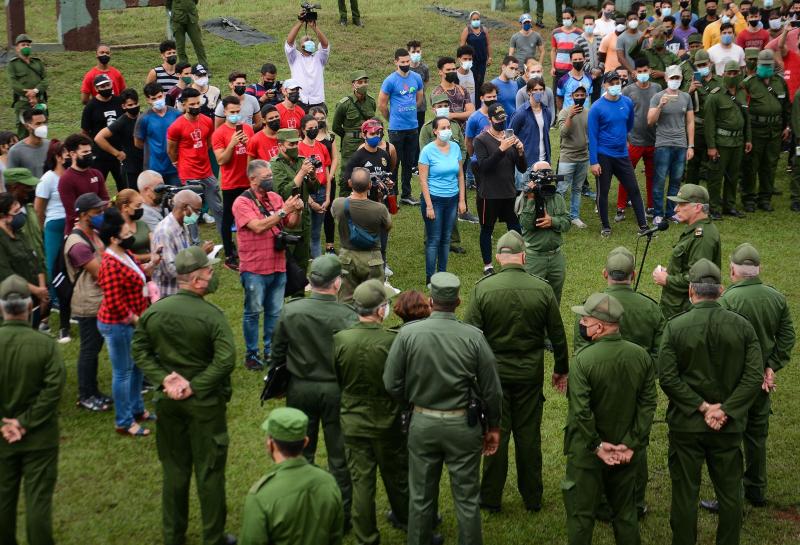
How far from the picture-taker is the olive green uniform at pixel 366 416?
6938mm

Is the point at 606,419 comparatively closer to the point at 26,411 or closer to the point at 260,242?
the point at 26,411

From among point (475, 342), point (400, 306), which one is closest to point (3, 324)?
point (400, 306)

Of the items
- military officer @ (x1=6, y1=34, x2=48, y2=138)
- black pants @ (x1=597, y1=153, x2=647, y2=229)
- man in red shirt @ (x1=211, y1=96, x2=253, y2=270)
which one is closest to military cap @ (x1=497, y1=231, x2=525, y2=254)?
man in red shirt @ (x1=211, y1=96, x2=253, y2=270)

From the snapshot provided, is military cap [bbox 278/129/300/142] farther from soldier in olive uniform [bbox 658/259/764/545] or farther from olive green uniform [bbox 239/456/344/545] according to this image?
olive green uniform [bbox 239/456/344/545]

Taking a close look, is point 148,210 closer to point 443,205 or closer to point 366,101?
point 443,205

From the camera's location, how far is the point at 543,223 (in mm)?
10180

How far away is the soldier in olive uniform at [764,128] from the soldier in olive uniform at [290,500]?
12.2m

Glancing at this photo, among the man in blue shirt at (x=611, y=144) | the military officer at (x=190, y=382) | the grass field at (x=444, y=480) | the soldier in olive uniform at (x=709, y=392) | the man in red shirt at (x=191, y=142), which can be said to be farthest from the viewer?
the man in blue shirt at (x=611, y=144)

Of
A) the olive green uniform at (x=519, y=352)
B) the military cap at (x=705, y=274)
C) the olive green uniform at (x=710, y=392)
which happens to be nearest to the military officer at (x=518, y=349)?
the olive green uniform at (x=519, y=352)

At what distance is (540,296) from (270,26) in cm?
1932

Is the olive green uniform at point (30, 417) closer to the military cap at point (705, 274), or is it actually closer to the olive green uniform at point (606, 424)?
the olive green uniform at point (606, 424)

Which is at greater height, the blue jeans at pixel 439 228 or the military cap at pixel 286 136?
the military cap at pixel 286 136

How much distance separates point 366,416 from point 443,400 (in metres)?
0.70

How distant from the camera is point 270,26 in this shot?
25203 mm
